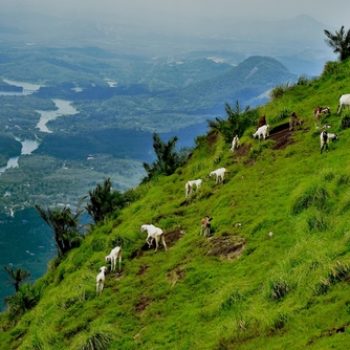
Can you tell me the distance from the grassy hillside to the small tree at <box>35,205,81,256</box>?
7.99 ft

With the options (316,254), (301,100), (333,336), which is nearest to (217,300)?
(316,254)

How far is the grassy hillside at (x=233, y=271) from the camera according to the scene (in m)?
13.5

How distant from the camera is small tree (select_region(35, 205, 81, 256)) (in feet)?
113

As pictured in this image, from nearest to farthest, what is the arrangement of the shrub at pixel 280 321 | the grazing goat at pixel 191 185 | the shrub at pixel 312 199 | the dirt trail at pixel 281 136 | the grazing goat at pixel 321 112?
the shrub at pixel 280 321, the shrub at pixel 312 199, the grazing goat at pixel 191 185, the dirt trail at pixel 281 136, the grazing goat at pixel 321 112

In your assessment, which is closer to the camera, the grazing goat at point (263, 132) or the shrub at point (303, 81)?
the grazing goat at point (263, 132)

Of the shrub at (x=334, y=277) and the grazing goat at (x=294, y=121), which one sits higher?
the grazing goat at (x=294, y=121)

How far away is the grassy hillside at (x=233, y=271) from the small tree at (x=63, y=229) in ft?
7.99

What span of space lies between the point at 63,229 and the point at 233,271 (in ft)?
63.2

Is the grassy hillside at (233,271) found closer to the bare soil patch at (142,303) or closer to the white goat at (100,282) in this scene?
the bare soil patch at (142,303)

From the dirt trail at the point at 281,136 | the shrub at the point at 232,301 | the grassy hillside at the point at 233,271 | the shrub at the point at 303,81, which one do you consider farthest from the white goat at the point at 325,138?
the shrub at the point at 303,81

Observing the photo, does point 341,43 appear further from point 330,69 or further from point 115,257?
point 115,257

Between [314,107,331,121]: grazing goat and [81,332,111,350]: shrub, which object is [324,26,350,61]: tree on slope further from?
[81,332,111,350]: shrub

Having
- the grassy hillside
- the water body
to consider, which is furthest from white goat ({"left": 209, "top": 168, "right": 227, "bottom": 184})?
the water body

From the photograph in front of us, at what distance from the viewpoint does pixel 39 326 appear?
23016mm
